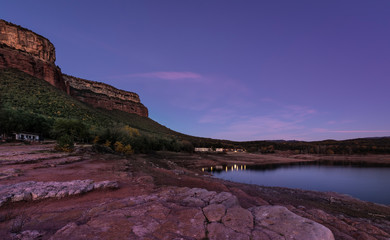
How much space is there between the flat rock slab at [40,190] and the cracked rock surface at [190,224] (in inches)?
113

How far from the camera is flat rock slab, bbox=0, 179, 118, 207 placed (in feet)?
19.8

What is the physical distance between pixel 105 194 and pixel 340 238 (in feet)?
26.8

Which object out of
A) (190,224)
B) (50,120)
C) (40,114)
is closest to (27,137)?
(50,120)

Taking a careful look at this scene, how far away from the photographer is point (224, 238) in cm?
365

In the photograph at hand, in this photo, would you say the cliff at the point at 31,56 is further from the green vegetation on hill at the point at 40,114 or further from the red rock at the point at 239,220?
the red rock at the point at 239,220

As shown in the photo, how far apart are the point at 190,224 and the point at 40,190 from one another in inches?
249

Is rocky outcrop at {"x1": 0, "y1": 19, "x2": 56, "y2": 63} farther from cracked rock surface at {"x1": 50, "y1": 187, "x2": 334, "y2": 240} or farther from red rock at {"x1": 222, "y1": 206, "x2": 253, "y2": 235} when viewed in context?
red rock at {"x1": 222, "y1": 206, "x2": 253, "y2": 235}

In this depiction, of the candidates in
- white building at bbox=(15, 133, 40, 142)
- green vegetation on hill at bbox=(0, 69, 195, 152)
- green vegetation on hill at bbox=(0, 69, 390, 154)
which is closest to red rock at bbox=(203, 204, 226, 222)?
Result: green vegetation on hill at bbox=(0, 69, 390, 154)

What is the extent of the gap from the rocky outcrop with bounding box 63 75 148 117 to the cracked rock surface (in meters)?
102

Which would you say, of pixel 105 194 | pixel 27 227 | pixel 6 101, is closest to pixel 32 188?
pixel 105 194

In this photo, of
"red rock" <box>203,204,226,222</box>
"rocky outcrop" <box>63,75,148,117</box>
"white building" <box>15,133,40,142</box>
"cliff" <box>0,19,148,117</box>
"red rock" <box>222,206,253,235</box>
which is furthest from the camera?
"rocky outcrop" <box>63,75,148,117</box>

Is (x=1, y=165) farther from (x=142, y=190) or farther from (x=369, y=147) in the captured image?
(x=369, y=147)

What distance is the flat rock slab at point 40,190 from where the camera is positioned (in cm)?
604

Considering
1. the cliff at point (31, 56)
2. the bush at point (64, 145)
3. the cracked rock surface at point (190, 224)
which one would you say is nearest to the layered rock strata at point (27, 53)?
the cliff at point (31, 56)
